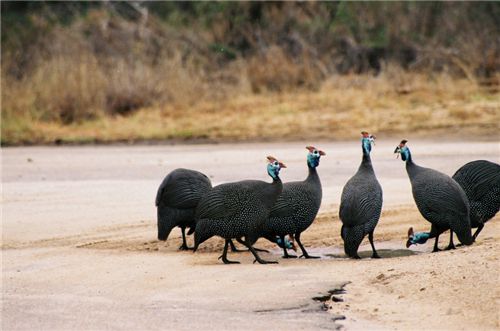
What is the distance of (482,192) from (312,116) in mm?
12226

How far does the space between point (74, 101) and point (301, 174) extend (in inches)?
398

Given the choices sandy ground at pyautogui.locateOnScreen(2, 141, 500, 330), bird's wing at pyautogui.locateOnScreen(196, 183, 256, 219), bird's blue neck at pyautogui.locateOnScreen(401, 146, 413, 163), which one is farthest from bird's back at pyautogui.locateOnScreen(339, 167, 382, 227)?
bird's wing at pyautogui.locateOnScreen(196, 183, 256, 219)

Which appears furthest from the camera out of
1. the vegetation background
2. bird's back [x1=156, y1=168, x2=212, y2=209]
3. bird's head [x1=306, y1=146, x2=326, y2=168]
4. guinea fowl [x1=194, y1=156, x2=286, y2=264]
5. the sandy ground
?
the vegetation background

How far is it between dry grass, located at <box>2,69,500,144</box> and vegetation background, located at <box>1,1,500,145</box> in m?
0.04

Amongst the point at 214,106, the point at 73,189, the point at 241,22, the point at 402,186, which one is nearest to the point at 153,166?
the point at 73,189

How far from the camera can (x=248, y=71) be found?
85.5ft

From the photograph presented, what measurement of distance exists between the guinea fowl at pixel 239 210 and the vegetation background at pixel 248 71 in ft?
35.7

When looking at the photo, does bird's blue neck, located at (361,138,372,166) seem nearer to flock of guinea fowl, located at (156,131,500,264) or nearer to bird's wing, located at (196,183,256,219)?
flock of guinea fowl, located at (156,131,500,264)

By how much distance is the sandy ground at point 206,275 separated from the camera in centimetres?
714

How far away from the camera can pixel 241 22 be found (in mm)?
30469

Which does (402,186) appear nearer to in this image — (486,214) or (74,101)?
(486,214)

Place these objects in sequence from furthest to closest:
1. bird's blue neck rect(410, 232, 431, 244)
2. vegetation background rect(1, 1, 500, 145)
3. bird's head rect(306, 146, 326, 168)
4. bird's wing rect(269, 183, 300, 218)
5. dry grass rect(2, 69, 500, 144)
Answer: vegetation background rect(1, 1, 500, 145) → dry grass rect(2, 69, 500, 144) → bird's head rect(306, 146, 326, 168) → bird's blue neck rect(410, 232, 431, 244) → bird's wing rect(269, 183, 300, 218)

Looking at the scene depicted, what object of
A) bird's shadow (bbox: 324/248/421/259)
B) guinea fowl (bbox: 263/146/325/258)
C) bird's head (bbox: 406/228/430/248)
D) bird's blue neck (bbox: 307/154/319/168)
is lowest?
bird's shadow (bbox: 324/248/421/259)

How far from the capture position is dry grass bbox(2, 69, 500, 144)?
21.0 meters
